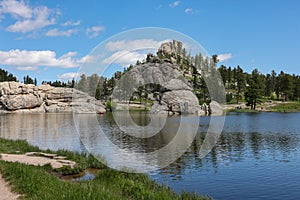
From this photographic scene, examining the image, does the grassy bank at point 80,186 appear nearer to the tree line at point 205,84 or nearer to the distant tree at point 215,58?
the tree line at point 205,84

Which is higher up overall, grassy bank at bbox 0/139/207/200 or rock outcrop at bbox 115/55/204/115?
rock outcrop at bbox 115/55/204/115

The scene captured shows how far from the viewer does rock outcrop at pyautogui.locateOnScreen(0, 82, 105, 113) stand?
484 feet

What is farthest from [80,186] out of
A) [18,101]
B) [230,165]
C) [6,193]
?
[18,101]

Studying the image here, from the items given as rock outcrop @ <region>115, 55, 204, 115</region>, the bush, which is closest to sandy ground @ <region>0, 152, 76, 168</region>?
rock outcrop @ <region>115, 55, 204, 115</region>

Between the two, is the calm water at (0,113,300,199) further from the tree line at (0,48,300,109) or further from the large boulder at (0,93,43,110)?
the large boulder at (0,93,43,110)

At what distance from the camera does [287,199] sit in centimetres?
2069

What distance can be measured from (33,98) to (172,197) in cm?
14719

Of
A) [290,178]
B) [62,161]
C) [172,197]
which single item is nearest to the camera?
[172,197]

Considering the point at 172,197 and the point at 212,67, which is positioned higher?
the point at 212,67

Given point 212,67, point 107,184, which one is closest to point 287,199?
A: point 107,184

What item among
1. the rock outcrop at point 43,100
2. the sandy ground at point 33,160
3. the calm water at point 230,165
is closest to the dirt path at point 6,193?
the sandy ground at point 33,160

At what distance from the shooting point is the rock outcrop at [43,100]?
14762 cm

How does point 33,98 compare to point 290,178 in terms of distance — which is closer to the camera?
point 290,178

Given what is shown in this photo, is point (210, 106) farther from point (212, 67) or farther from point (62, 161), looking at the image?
point (62, 161)
